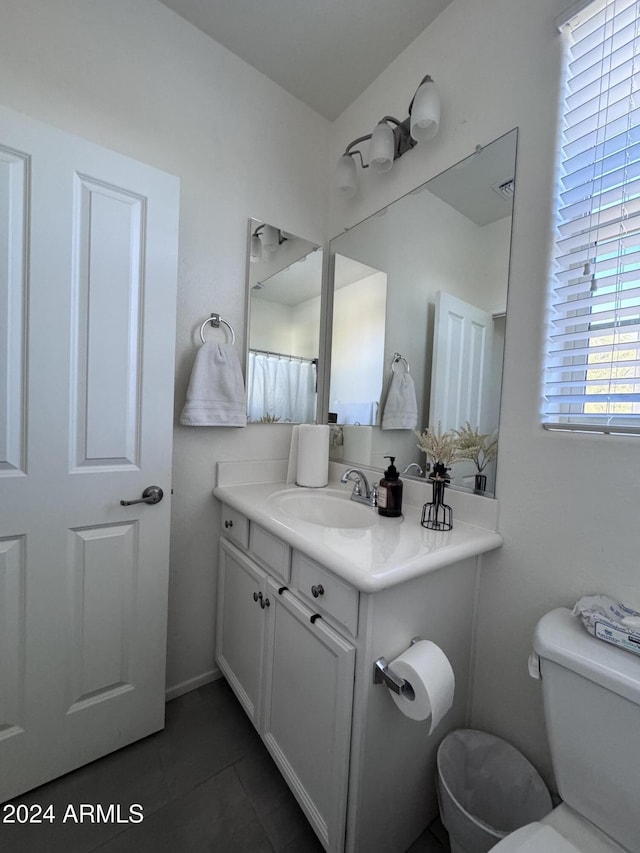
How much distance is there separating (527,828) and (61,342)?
1587mm

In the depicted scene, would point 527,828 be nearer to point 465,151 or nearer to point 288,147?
point 465,151

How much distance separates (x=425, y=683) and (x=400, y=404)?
930 millimetres

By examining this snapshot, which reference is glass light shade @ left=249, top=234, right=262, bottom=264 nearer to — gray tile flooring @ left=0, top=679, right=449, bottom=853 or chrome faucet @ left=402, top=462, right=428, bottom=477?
chrome faucet @ left=402, top=462, right=428, bottom=477

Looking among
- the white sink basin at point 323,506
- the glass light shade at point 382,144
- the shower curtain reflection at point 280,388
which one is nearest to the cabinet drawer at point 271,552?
the white sink basin at point 323,506

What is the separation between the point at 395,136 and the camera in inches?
52.6

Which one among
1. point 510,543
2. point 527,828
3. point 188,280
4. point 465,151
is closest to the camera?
Result: point 527,828

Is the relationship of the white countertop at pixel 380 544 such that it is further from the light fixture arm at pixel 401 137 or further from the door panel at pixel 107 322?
the light fixture arm at pixel 401 137

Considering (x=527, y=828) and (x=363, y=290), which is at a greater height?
(x=363, y=290)

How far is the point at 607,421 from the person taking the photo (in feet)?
2.76

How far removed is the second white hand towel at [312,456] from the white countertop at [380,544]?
32cm

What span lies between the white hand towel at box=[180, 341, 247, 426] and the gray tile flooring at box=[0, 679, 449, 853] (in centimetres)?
114

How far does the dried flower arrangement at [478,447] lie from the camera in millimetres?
Result: 1056

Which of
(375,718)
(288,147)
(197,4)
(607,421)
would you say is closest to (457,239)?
(607,421)

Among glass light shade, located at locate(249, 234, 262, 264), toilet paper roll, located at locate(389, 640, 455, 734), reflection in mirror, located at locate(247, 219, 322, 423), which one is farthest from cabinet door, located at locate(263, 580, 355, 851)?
glass light shade, located at locate(249, 234, 262, 264)
